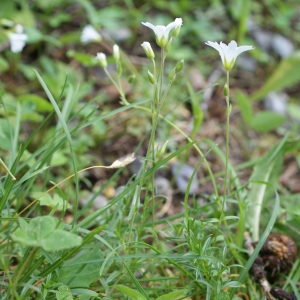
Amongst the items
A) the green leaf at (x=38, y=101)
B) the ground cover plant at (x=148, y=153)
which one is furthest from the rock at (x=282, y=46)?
the green leaf at (x=38, y=101)

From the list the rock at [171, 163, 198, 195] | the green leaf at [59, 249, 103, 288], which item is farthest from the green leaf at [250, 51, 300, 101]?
the green leaf at [59, 249, 103, 288]

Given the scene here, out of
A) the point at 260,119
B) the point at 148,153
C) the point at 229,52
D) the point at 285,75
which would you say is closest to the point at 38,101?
the point at 148,153

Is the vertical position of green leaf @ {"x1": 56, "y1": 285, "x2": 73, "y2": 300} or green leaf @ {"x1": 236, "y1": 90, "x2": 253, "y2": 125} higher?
green leaf @ {"x1": 56, "y1": 285, "x2": 73, "y2": 300}

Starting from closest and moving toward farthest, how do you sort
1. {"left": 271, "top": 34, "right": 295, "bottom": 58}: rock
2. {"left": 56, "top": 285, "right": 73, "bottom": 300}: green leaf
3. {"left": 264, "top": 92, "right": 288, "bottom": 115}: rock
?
{"left": 56, "top": 285, "right": 73, "bottom": 300}: green leaf, {"left": 264, "top": 92, "right": 288, "bottom": 115}: rock, {"left": 271, "top": 34, "right": 295, "bottom": 58}: rock

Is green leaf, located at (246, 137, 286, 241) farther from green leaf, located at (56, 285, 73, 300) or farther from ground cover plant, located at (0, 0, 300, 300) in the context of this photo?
green leaf, located at (56, 285, 73, 300)

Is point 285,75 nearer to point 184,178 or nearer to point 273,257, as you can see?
point 184,178

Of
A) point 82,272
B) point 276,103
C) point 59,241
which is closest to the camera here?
point 59,241

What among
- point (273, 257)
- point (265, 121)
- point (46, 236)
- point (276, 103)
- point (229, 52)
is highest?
point (229, 52)

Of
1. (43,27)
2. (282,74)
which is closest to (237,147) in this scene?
(282,74)
